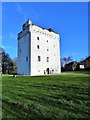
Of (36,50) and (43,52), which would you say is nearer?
(36,50)

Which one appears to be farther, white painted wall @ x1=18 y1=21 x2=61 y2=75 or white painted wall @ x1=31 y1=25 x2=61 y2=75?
white painted wall @ x1=31 y1=25 x2=61 y2=75

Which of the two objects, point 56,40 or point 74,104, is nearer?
point 74,104

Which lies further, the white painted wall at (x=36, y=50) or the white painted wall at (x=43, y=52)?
the white painted wall at (x=43, y=52)

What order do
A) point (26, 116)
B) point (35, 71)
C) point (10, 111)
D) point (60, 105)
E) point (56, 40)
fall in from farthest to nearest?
point (56, 40)
point (35, 71)
point (60, 105)
point (10, 111)
point (26, 116)

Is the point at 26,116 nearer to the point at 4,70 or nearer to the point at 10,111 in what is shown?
the point at 10,111

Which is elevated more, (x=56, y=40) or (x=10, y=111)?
(x=56, y=40)

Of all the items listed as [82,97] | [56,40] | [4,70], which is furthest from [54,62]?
[82,97]

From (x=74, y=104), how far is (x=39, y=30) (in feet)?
112

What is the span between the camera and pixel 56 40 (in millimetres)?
42719

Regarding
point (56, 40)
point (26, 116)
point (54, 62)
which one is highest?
point (56, 40)

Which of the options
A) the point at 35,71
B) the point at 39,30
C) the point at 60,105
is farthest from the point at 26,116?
the point at 39,30

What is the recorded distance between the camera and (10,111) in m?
5.73

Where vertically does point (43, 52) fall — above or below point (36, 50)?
below

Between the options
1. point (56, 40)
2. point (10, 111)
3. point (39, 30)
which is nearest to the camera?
point (10, 111)
